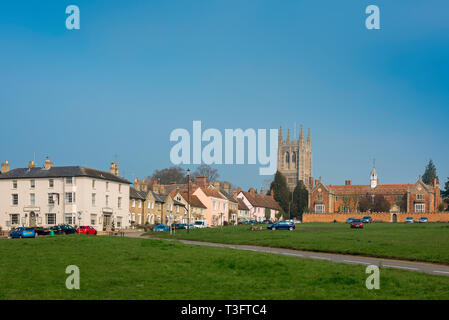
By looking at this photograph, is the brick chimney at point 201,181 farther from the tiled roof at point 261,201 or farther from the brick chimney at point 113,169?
the brick chimney at point 113,169

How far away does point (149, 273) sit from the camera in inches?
791

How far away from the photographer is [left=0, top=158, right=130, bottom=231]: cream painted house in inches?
3105

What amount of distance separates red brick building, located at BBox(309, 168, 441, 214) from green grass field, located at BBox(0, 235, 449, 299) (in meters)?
138

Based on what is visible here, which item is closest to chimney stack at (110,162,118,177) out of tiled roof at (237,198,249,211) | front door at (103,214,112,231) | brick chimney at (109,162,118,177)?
brick chimney at (109,162,118,177)

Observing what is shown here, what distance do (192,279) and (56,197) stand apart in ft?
214

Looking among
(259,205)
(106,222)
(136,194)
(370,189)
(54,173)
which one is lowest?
(259,205)

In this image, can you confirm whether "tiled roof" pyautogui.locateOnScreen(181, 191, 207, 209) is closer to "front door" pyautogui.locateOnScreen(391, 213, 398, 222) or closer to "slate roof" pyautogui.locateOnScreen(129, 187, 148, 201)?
"slate roof" pyautogui.locateOnScreen(129, 187, 148, 201)

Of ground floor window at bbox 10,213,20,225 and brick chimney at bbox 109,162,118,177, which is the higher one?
brick chimney at bbox 109,162,118,177

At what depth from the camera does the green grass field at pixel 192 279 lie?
16422 millimetres

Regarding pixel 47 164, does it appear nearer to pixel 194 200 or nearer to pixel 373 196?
pixel 194 200

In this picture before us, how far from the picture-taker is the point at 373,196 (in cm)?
16012

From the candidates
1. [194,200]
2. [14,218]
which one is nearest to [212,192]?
[194,200]
